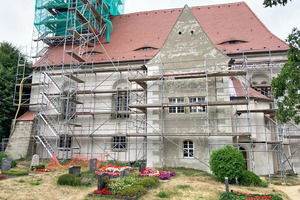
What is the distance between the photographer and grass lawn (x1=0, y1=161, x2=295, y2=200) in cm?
996

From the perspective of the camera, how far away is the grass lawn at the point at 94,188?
9.96 metres

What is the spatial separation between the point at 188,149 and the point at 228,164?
422cm

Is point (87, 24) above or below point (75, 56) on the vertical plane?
above

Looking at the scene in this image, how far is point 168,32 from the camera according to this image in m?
24.7

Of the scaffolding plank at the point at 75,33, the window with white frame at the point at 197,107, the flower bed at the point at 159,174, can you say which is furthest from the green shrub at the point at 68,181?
the scaffolding plank at the point at 75,33

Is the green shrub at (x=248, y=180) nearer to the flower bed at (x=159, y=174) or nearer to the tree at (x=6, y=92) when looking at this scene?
the flower bed at (x=159, y=174)

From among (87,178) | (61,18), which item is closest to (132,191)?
(87,178)

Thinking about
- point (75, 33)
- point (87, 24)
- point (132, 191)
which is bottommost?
point (132, 191)

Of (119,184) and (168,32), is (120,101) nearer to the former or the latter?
(168,32)

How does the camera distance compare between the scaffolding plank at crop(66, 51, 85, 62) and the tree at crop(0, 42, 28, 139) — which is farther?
the tree at crop(0, 42, 28, 139)

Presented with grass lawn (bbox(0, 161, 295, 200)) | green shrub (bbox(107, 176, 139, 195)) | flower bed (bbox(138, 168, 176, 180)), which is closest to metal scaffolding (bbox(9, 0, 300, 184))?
flower bed (bbox(138, 168, 176, 180))

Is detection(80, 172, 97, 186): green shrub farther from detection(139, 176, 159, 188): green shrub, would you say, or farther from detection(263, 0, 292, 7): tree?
detection(263, 0, 292, 7): tree

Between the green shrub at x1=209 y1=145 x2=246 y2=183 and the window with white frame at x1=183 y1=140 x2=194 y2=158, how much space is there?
3339mm

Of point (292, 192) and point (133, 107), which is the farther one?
point (133, 107)
